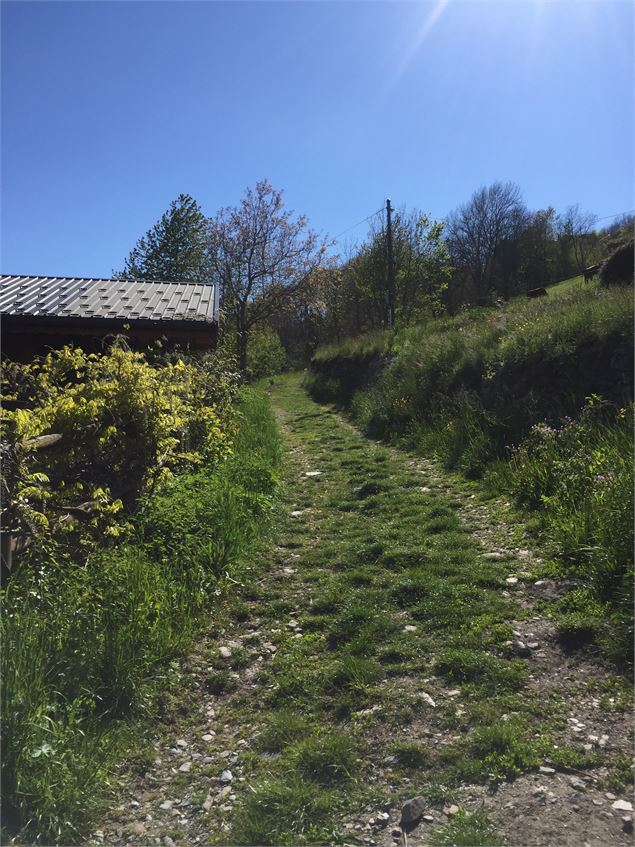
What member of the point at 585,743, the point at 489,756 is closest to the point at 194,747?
the point at 489,756

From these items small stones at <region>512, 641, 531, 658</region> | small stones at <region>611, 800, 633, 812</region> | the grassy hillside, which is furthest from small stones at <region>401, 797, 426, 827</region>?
the grassy hillside

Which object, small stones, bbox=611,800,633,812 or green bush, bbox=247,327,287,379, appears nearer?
small stones, bbox=611,800,633,812

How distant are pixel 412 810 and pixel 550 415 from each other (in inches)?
225

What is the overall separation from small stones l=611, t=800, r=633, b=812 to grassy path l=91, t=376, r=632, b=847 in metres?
0.02

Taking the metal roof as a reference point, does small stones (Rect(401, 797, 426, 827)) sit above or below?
below

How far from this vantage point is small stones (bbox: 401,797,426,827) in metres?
2.33

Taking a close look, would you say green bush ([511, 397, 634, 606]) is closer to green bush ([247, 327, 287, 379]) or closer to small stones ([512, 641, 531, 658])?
small stones ([512, 641, 531, 658])

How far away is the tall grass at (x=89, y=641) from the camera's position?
2406 millimetres

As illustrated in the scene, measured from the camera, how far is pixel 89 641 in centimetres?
318

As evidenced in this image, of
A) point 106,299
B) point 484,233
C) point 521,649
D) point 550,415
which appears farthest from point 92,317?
point 484,233

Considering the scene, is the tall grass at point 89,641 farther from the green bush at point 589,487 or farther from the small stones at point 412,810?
the green bush at point 589,487

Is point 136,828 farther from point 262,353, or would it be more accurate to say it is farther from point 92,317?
point 262,353

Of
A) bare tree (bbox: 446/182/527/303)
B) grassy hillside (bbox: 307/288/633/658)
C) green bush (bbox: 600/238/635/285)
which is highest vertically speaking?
bare tree (bbox: 446/182/527/303)

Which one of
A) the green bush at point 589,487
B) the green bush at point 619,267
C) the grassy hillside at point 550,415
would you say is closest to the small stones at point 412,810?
the grassy hillside at point 550,415
